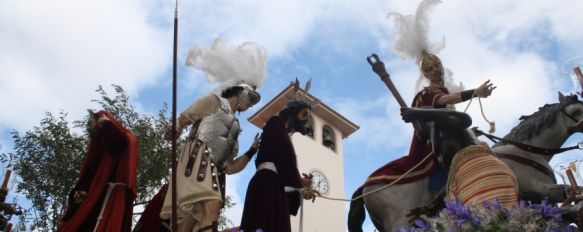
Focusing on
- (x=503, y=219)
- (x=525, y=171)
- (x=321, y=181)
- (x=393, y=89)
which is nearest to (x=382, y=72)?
(x=393, y=89)

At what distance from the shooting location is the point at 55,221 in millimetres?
10641

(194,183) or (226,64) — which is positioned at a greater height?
(226,64)

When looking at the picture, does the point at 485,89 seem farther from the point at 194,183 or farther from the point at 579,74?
the point at 194,183

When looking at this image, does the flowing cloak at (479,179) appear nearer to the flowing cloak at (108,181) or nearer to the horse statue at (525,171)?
the horse statue at (525,171)

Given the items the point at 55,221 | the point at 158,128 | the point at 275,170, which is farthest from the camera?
the point at 158,128

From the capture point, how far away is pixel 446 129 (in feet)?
19.5

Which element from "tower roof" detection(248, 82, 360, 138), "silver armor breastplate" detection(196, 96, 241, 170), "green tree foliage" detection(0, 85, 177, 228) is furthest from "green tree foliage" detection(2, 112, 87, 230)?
"tower roof" detection(248, 82, 360, 138)

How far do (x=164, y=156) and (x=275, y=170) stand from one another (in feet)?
18.4

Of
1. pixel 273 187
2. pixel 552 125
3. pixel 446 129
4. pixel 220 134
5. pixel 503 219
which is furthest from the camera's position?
pixel 552 125

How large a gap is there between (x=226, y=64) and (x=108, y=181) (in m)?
1.79

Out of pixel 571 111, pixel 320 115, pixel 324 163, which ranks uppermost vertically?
pixel 320 115

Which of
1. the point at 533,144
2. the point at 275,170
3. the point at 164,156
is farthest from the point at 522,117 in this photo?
the point at 164,156

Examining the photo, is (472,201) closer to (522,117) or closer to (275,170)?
(275,170)

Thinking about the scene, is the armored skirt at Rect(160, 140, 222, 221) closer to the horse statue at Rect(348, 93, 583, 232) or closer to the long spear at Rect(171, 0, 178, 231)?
the long spear at Rect(171, 0, 178, 231)
